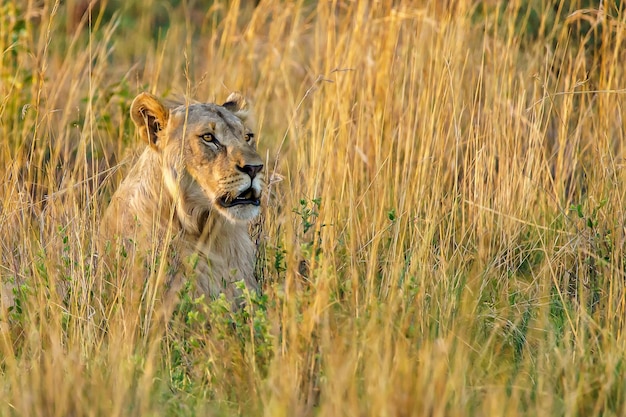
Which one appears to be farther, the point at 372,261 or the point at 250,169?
the point at 250,169

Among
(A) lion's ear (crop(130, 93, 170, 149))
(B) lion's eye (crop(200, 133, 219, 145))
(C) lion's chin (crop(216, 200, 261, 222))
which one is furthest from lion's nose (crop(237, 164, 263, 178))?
(A) lion's ear (crop(130, 93, 170, 149))

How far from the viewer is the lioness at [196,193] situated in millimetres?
4301

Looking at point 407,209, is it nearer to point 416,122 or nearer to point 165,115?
point 416,122

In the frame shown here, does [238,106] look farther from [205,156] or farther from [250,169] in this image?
[250,169]

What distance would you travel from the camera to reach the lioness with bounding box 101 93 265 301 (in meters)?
4.30

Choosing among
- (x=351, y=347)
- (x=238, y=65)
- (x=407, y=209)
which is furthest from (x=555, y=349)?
(x=238, y=65)

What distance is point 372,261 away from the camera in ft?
12.7

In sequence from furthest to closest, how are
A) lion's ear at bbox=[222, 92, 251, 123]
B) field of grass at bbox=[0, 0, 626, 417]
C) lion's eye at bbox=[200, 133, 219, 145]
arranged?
lion's ear at bbox=[222, 92, 251, 123] < lion's eye at bbox=[200, 133, 219, 145] < field of grass at bbox=[0, 0, 626, 417]

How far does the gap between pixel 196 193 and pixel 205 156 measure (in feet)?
0.54

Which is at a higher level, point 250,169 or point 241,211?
point 250,169

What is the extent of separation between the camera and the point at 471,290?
4.14 metres

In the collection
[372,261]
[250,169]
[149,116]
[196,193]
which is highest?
[149,116]

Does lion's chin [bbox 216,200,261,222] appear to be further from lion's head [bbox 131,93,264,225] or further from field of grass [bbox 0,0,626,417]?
field of grass [bbox 0,0,626,417]

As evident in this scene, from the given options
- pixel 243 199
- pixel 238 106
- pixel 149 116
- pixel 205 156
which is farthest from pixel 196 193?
pixel 238 106
